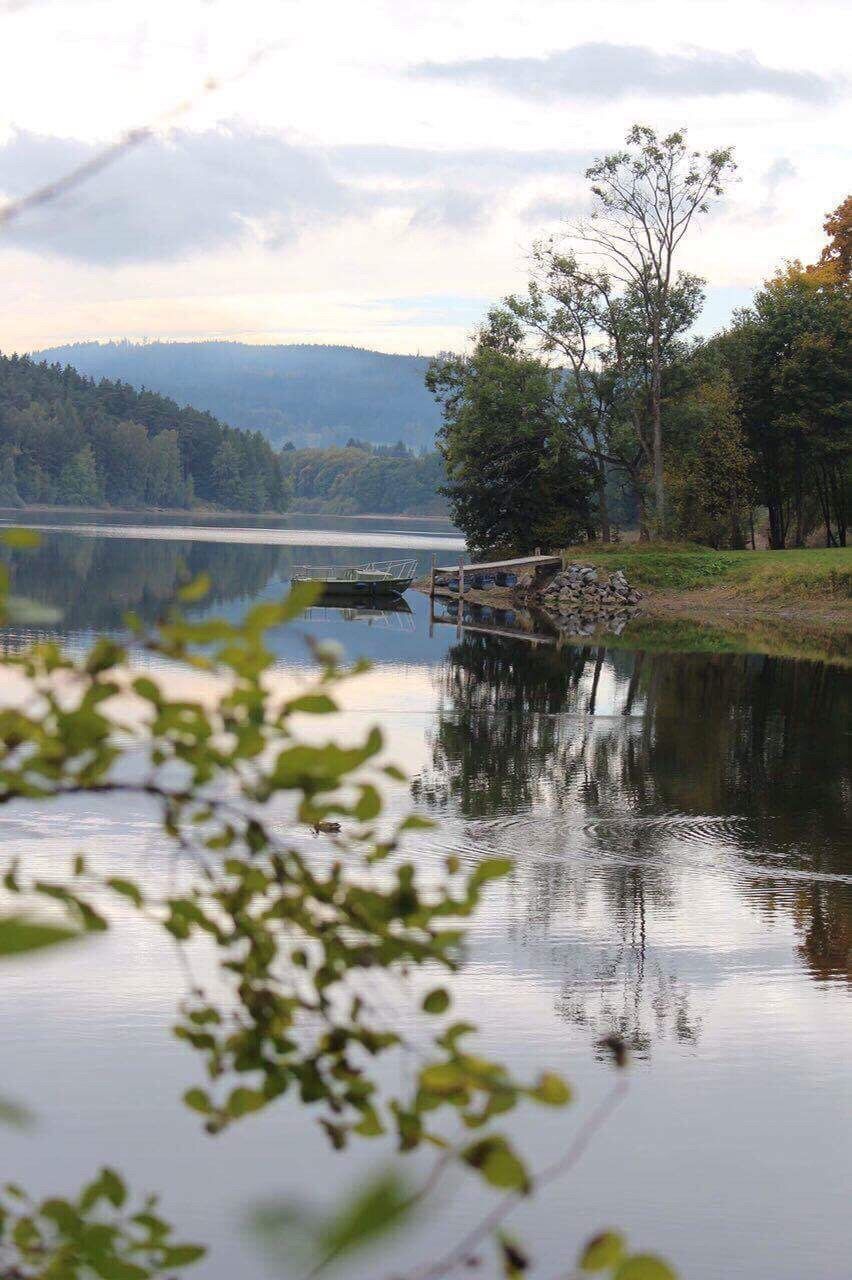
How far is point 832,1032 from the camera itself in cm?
863

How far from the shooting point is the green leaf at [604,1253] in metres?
1.52

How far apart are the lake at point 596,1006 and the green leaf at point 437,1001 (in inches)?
11.8

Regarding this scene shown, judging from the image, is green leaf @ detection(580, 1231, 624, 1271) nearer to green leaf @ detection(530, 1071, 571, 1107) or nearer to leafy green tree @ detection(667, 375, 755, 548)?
green leaf @ detection(530, 1071, 571, 1107)

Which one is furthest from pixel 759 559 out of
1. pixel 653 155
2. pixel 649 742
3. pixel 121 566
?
pixel 649 742

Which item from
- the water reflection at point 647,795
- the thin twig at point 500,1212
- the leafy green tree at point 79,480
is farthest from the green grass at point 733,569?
the leafy green tree at point 79,480

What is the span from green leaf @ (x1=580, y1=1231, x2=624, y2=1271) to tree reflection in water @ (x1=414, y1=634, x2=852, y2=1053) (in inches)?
281

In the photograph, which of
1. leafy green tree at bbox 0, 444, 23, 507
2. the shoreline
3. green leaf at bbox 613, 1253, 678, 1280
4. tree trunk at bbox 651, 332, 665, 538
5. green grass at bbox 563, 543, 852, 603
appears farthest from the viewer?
leafy green tree at bbox 0, 444, 23, 507

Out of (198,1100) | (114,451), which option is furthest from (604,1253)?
(114,451)

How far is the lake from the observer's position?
6.48 m

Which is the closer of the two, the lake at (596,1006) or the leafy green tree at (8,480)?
the lake at (596,1006)

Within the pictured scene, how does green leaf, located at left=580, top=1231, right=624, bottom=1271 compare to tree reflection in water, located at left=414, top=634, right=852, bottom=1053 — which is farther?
tree reflection in water, located at left=414, top=634, right=852, bottom=1053

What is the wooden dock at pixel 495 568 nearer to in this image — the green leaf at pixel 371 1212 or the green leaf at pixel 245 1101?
the green leaf at pixel 245 1101

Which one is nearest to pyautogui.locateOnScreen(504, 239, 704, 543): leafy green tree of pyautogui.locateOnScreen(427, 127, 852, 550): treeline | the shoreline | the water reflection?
pyautogui.locateOnScreen(427, 127, 852, 550): treeline

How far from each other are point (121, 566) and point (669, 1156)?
53.5 m
